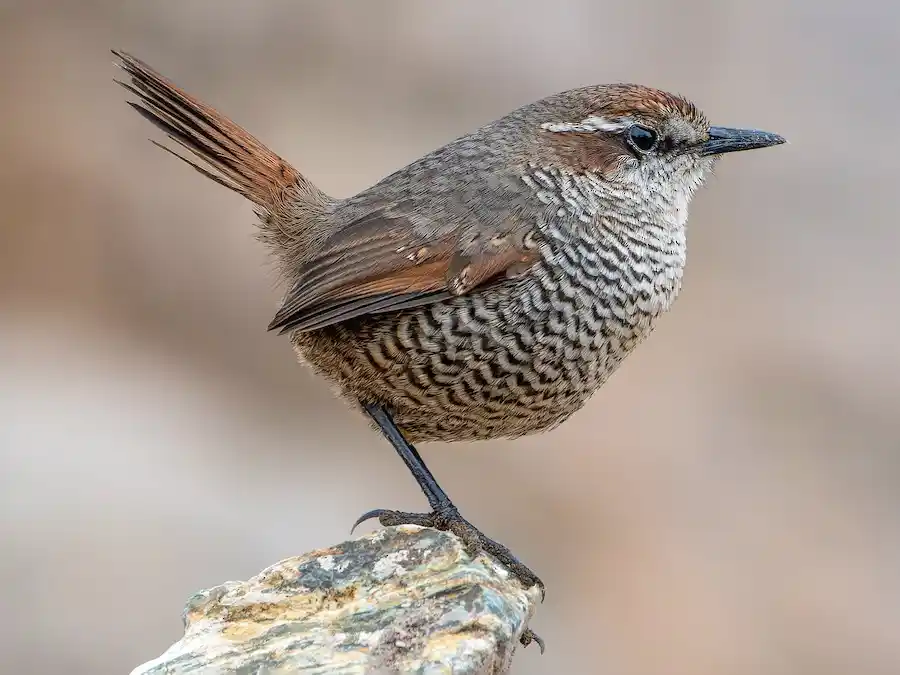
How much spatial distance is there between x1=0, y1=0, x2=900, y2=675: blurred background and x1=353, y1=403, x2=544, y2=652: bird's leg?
3.55 m

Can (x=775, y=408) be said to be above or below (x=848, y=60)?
below

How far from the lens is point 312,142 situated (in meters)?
9.34

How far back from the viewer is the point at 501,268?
3.91 m

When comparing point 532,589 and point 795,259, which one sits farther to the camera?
point 795,259

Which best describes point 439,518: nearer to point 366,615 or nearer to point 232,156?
point 366,615

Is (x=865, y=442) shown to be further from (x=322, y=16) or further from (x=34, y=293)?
(x=34, y=293)

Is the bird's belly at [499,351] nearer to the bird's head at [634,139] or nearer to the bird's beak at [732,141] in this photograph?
the bird's head at [634,139]

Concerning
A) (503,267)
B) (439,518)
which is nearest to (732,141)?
(503,267)

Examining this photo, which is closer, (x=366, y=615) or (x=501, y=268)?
(x=366, y=615)

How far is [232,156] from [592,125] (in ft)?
4.77

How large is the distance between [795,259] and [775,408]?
1.53m

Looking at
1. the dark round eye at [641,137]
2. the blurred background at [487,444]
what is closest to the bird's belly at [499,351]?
the dark round eye at [641,137]

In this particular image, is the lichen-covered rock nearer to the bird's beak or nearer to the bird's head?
the bird's head

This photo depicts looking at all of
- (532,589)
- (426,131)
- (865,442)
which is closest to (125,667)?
(532,589)
